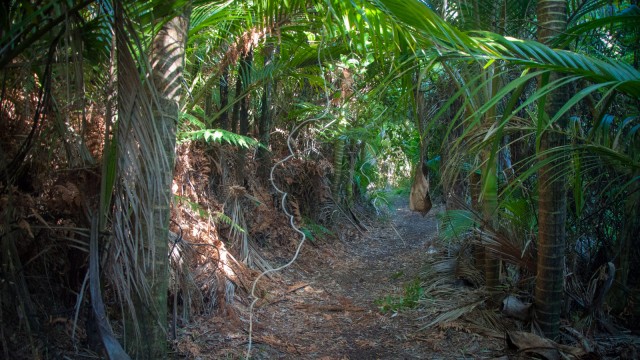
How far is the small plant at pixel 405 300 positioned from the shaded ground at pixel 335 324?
0.07 meters

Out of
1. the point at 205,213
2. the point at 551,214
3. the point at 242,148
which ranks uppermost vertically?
the point at 242,148

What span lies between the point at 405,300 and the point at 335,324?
82cm

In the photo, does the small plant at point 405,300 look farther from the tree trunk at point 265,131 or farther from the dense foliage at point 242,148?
the tree trunk at point 265,131

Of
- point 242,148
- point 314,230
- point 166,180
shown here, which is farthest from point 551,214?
point 314,230

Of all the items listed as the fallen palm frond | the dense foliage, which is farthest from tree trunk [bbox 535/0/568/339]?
the fallen palm frond

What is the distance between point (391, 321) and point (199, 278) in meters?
1.85

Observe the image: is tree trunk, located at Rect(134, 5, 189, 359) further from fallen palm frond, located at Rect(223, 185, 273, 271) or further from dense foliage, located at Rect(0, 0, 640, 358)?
fallen palm frond, located at Rect(223, 185, 273, 271)

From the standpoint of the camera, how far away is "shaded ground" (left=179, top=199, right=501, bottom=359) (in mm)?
3734

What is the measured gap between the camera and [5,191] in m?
2.40

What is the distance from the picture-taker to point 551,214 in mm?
3395

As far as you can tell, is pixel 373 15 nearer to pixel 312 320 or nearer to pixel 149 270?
pixel 149 270

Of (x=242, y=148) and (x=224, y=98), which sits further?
(x=224, y=98)

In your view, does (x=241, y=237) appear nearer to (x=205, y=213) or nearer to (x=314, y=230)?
(x=205, y=213)

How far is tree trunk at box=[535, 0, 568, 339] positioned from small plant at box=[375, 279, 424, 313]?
1.43 meters
